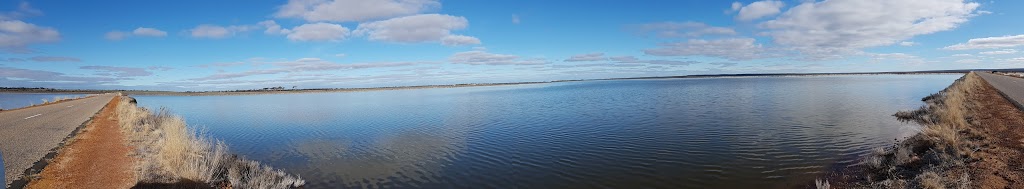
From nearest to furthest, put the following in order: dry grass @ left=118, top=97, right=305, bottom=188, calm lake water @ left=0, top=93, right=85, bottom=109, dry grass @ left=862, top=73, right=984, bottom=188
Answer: dry grass @ left=862, top=73, right=984, bottom=188, dry grass @ left=118, top=97, right=305, bottom=188, calm lake water @ left=0, top=93, right=85, bottom=109

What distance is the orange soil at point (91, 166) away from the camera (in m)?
8.38

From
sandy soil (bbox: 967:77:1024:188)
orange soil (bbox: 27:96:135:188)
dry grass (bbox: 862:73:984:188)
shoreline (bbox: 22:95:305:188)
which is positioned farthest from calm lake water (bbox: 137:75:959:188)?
orange soil (bbox: 27:96:135:188)

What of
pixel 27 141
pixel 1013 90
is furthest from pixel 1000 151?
pixel 1013 90

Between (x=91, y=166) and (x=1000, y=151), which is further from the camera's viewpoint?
(x=91, y=166)

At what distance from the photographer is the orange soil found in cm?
838

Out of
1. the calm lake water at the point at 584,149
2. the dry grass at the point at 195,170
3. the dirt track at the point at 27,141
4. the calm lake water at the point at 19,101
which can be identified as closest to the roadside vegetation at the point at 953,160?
the calm lake water at the point at 584,149

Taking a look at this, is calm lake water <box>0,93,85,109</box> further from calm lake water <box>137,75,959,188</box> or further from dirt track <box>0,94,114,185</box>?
calm lake water <box>137,75,959,188</box>

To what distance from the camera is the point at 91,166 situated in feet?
32.2

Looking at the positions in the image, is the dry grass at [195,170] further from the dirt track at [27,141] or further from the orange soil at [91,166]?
the dirt track at [27,141]

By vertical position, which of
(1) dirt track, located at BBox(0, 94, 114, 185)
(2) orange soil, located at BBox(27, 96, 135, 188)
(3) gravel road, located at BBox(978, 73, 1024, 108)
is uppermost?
(3) gravel road, located at BBox(978, 73, 1024, 108)

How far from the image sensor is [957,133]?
40.1 ft

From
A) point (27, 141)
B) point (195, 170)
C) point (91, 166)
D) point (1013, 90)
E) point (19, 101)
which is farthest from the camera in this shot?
point (19, 101)

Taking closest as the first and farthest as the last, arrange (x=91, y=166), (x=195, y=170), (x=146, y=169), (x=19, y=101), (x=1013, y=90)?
(x=146, y=169)
(x=195, y=170)
(x=91, y=166)
(x=1013, y=90)
(x=19, y=101)

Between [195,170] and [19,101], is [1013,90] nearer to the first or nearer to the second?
[195,170]
